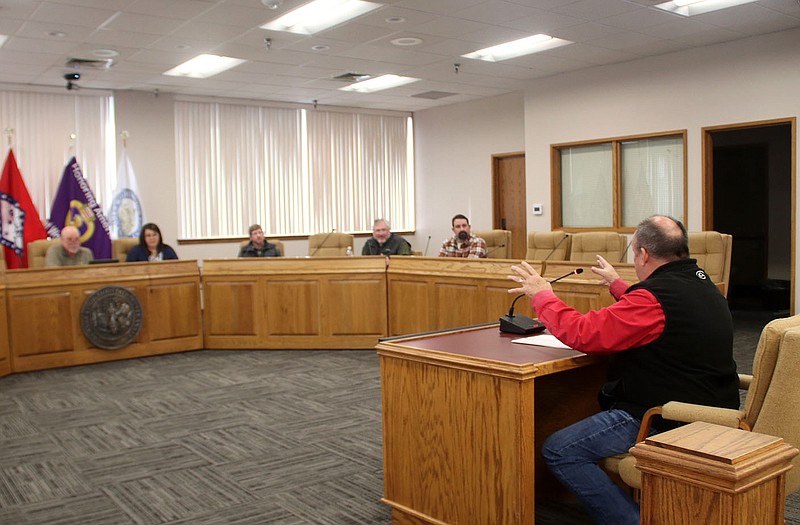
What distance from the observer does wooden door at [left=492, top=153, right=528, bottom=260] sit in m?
10.5

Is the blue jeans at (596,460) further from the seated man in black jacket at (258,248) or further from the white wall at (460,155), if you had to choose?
the white wall at (460,155)

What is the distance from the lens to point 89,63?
773 centimetres

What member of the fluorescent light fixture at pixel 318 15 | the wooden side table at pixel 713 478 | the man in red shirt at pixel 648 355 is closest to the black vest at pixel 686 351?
the man in red shirt at pixel 648 355

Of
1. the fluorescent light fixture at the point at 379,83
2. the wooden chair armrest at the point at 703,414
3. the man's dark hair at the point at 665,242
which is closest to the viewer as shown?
the wooden chair armrest at the point at 703,414

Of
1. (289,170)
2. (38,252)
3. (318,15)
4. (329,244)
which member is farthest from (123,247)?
(289,170)

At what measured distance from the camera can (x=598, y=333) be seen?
7.82 feet

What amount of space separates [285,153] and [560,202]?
4.02 meters

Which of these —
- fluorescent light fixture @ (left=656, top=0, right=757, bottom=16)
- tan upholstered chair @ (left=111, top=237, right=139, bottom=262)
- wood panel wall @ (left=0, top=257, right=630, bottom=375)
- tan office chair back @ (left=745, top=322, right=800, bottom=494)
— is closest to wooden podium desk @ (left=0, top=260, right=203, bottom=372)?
wood panel wall @ (left=0, top=257, right=630, bottom=375)

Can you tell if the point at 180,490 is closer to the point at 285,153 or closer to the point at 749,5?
the point at 749,5

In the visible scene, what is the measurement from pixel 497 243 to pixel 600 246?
124 centimetres

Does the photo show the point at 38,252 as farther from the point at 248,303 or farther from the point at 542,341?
the point at 542,341

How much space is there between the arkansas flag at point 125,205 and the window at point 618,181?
5.22m

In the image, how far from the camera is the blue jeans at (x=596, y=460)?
239 cm

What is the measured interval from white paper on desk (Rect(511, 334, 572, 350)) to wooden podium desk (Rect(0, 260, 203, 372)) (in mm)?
4744
